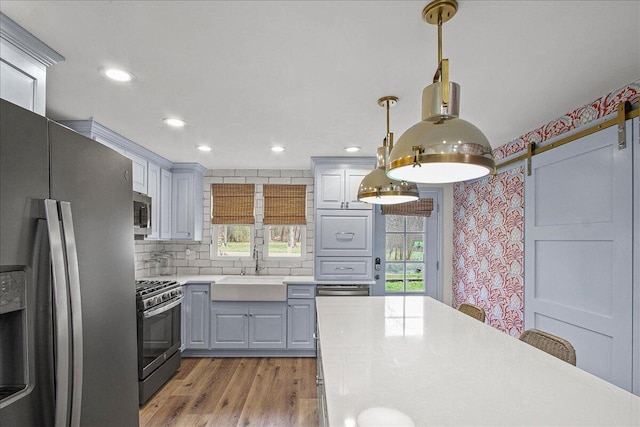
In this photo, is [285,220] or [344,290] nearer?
[344,290]

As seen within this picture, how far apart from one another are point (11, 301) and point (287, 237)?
156 inches

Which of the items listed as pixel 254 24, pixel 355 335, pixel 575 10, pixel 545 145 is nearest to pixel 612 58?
pixel 575 10

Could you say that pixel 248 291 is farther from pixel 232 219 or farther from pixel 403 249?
pixel 403 249

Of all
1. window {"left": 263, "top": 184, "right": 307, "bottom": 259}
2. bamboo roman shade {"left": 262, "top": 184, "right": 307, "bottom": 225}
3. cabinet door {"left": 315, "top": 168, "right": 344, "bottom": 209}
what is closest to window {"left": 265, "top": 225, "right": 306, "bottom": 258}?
window {"left": 263, "top": 184, "right": 307, "bottom": 259}

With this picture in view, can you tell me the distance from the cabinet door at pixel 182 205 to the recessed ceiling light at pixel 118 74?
8.27 feet

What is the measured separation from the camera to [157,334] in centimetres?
323

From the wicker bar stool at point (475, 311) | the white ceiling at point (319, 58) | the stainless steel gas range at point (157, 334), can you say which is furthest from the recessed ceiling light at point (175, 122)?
the wicker bar stool at point (475, 311)

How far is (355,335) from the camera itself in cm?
176

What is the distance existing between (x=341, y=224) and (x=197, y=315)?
1.94 meters

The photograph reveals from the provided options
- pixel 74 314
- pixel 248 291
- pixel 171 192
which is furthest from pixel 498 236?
pixel 171 192

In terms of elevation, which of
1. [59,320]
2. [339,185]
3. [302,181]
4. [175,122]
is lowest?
[59,320]

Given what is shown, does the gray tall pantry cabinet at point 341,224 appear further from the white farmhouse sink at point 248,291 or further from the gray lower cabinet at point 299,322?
the white farmhouse sink at point 248,291

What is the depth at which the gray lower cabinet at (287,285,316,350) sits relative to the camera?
4137 mm

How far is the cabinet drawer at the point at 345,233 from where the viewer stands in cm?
416
